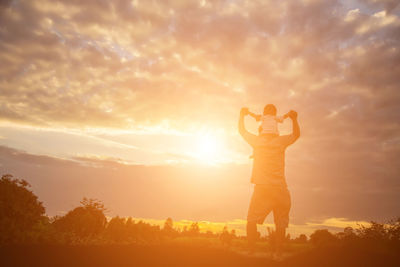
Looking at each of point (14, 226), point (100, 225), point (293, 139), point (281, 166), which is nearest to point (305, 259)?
point (281, 166)

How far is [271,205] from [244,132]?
3.37 metres

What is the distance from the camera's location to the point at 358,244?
9.59m

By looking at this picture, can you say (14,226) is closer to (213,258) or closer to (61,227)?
(61,227)

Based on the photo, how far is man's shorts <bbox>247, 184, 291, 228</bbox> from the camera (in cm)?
1110

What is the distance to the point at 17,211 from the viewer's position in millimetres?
11469

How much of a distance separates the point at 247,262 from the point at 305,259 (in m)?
1.76

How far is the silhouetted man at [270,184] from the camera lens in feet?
36.3

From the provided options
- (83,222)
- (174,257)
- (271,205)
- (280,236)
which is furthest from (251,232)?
(83,222)

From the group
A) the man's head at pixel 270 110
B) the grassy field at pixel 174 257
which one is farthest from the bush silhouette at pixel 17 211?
the man's head at pixel 270 110

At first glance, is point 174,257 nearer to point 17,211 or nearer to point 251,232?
point 251,232

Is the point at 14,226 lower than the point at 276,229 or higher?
lower

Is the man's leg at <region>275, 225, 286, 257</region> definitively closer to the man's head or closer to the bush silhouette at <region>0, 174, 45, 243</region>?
the man's head

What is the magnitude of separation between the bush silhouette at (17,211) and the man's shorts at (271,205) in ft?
30.1

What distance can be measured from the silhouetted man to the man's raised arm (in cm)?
16
